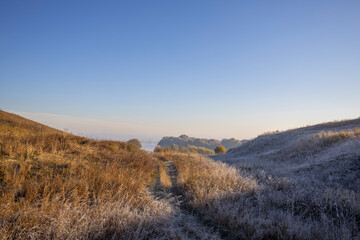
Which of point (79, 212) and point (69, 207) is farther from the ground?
point (69, 207)

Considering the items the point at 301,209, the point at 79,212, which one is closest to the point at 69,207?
the point at 79,212

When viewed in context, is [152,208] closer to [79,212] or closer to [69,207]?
[79,212]

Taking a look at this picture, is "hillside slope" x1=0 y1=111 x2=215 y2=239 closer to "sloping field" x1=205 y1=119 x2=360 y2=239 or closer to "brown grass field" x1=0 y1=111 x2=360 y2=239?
"brown grass field" x1=0 y1=111 x2=360 y2=239

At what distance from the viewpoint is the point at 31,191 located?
403cm

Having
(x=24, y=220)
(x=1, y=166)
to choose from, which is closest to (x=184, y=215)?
(x=24, y=220)

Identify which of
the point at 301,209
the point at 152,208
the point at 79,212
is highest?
the point at 79,212

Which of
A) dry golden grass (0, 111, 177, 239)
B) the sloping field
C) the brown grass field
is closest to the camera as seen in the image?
dry golden grass (0, 111, 177, 239)

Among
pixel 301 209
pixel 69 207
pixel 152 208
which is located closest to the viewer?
pixel 69 207

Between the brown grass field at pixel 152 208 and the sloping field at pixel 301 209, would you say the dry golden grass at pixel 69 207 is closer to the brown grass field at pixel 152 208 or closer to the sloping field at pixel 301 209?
the brown grass field at pixel 152 208

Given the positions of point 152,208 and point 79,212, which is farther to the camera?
point 152,208

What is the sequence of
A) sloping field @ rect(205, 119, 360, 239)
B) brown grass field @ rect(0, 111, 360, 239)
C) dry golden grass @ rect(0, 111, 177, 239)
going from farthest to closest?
sloping field @ rect(205, 119, 360, 239), brown grass field @ rect(0, 111, 360, 239), dry golden grass @ rect(0, 111, 177, 239)

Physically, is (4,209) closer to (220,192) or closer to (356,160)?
(220,192)

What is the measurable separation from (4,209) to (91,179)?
217cm

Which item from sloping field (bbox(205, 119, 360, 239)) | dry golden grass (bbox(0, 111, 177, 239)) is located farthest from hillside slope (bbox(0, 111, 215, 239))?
sloping field (bbox(205, 119, 360, 239))
